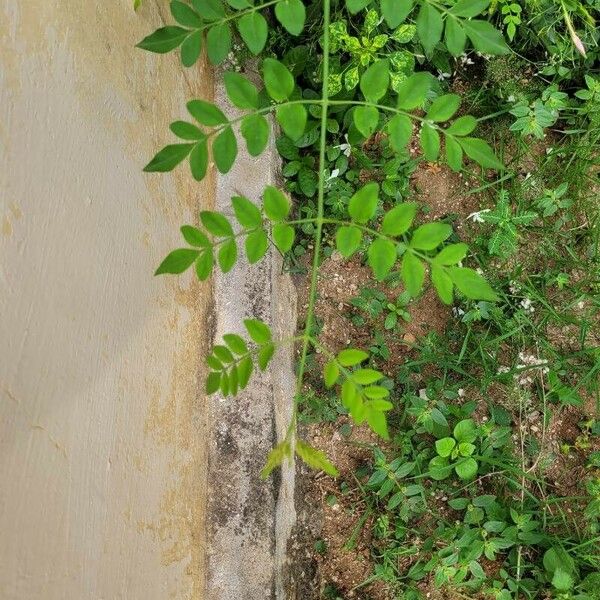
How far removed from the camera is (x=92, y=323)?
3.89 feet

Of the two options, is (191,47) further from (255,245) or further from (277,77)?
(255,245)

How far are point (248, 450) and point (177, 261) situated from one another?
0.84m

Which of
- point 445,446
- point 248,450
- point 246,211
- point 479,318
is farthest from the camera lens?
point 479,318

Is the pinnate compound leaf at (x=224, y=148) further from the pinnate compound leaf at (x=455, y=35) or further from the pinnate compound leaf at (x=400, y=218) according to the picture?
the pinnate compound leaf at (x=455, y=35)

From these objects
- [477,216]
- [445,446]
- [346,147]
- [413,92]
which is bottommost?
[445,446]

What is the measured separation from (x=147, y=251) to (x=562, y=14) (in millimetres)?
1487

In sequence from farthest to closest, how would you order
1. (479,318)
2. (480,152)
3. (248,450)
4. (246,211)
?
(479,318), (248,450), (480,152), (246,211)

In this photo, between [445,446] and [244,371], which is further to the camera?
[445,446]

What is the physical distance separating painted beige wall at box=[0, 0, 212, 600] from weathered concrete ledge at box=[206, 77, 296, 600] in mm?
95

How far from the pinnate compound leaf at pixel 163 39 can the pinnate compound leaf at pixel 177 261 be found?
0.37 m

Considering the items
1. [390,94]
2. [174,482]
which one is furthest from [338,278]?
[174,482]

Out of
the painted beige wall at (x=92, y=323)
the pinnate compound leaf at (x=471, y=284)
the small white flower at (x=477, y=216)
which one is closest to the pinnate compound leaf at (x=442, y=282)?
the pinnate compound leaf at (x=471, y=284)

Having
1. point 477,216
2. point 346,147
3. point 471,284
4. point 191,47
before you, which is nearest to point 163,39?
point 191,47

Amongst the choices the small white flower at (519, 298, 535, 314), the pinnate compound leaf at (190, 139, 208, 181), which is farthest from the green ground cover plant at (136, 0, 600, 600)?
the pinnate compound leaf at (190, 139, 208, 181)
